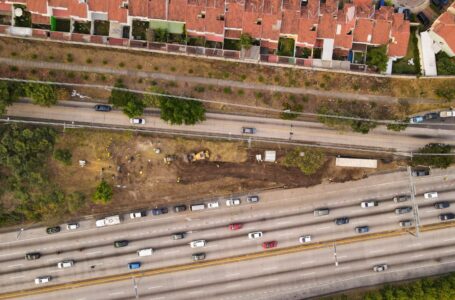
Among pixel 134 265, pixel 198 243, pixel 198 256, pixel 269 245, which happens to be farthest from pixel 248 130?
pixel 134 265

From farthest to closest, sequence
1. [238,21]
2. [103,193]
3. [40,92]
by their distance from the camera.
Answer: [103,193] < [238,21] < [40,92]

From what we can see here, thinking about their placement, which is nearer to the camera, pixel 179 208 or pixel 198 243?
pixel 179 208

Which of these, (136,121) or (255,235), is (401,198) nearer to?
(255,235)

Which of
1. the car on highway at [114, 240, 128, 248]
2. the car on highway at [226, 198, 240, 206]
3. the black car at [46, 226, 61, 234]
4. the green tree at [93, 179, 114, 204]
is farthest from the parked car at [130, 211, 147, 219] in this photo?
the car on highway at [226, 198, 240, 206]

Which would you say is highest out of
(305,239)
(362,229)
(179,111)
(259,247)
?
(179,111)

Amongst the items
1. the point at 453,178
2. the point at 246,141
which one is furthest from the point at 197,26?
the point at 453,178

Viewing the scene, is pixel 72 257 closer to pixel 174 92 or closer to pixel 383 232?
pixel 174 92

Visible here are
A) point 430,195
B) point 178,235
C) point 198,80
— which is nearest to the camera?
point 198,80

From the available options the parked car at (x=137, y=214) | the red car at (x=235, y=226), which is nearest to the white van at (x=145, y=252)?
the parked car at (x=137, y=214)
